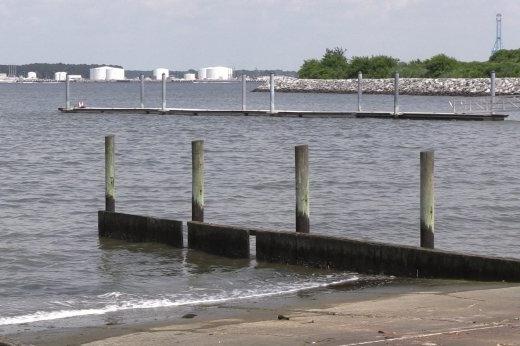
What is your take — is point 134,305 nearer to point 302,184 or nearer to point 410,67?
point 302,184

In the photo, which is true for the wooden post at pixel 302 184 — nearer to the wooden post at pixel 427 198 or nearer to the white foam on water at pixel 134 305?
the white foam on water at pixel 134 305

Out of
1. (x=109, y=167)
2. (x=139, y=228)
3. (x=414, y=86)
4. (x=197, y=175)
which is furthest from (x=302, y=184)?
(x=414, y=86)

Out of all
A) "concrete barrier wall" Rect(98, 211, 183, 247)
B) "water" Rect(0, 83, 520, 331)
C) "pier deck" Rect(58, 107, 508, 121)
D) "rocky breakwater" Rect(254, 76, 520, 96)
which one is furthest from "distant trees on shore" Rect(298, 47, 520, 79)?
"concrete barrier wall" Rect(98, 211, 183, 247)

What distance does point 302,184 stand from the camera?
1897 centimetres

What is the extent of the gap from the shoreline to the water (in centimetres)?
123

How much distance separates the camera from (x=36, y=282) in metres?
18.4

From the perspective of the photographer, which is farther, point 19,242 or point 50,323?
point 19,242

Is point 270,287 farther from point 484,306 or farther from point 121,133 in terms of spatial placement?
point 121,133

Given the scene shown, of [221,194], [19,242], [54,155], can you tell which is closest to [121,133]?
[54,155]

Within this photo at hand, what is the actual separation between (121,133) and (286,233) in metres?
40.3

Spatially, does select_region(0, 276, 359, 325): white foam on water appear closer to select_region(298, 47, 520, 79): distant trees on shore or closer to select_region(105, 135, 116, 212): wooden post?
select_region(105, 135, 116, 212): wooden post

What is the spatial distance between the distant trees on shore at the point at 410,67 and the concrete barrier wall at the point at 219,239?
11023 cm

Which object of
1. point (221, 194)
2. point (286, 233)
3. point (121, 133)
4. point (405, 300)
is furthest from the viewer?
point (121, 133)

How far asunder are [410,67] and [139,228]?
132 m
